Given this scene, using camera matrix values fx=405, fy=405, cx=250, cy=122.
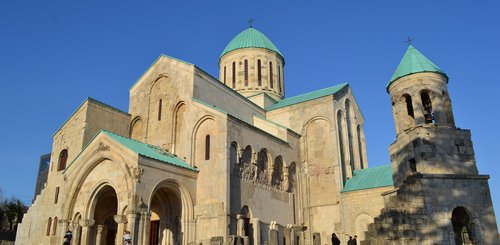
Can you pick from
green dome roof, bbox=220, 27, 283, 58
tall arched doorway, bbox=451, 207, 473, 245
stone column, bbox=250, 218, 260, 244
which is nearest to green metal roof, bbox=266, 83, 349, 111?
green dome roof, bbox=220, 27, 283, 58

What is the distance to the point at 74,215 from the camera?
1784 centimetres

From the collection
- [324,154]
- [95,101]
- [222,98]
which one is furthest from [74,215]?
[324,154]

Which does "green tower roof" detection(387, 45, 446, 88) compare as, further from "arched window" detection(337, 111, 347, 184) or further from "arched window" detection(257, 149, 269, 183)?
"arched window" detection(337, 111, 347, 184)

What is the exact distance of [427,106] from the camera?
52.7 feet

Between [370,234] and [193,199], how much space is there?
26.2ft

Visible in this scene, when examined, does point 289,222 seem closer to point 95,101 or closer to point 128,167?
point 128,167

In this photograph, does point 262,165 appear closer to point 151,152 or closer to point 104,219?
point 151,152

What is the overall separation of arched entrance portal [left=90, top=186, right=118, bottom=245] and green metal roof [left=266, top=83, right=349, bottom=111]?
1281 centimetres

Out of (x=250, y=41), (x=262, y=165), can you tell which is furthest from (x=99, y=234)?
(x=250, y=41)

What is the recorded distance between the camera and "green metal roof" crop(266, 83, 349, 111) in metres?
27.0

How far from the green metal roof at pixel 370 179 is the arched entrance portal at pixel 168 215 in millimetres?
9876

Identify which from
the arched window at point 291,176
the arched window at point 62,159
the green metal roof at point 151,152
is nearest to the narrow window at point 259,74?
the arched window at point 291,176

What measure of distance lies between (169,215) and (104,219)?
3.64 m

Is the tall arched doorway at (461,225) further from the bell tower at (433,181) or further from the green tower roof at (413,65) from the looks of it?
the green tower roof at (413,65)
